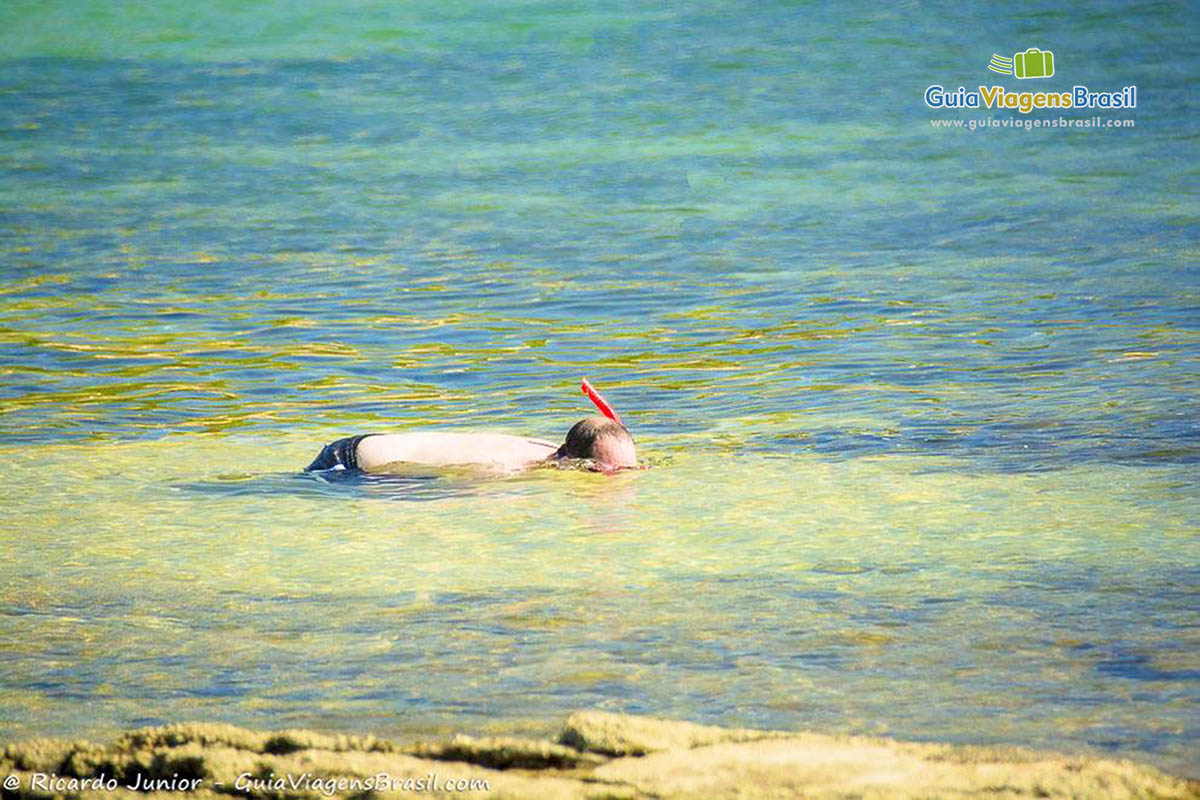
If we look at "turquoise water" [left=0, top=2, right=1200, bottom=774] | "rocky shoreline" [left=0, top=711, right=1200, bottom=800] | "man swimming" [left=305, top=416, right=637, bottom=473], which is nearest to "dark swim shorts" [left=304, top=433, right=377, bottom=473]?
"man swimming" [left=305, top=416, right=637, bottom=473]

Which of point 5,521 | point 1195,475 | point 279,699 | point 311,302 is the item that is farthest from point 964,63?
point 279,699

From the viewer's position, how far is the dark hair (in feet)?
14.9

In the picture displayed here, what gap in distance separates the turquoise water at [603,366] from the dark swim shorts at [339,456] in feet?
0.46

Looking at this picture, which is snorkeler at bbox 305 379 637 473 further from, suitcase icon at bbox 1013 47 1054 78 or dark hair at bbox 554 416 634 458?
suitcase icon at bbox 1013 47 1054 78

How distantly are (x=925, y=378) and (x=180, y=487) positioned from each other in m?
2.39

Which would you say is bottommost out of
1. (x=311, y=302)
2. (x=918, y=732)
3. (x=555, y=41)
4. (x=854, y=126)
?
(x=918, y=732)

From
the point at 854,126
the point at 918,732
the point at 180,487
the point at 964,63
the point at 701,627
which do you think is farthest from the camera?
the point at 964,63

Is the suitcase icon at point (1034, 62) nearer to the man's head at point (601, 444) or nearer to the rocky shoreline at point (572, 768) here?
the man's head at point (601, 444)

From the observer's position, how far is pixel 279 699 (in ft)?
9.25

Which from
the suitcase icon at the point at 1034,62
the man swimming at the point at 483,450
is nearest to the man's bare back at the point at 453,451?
the man swimming at the point at 483,450

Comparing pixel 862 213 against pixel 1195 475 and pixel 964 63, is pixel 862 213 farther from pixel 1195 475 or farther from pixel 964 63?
pixel 1195 475

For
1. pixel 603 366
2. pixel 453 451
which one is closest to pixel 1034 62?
pixel 603 366

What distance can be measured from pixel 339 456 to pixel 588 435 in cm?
64

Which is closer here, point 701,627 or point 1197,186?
point 701,627
